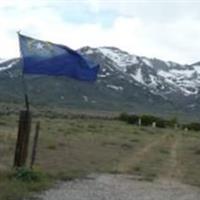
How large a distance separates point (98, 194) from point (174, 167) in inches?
419

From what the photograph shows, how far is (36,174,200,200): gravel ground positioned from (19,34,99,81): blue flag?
113 inches

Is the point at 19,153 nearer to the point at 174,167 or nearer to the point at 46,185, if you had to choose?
the point at 46,185

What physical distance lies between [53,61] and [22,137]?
2.18 metres

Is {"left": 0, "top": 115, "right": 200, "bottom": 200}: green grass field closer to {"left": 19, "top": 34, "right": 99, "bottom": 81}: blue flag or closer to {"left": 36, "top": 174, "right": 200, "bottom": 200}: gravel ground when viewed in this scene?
{"left": 36, "top": 174, "right": 200, "bottom": 200}: gravel ground

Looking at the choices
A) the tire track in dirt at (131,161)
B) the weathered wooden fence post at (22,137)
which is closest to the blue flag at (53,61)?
the weathered wooden fence post at (22,137)

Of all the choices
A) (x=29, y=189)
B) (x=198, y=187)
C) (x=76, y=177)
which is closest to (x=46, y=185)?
(x=29, y=189)

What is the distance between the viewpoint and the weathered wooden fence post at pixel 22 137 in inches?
835

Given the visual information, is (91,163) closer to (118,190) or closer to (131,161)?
(131,161)

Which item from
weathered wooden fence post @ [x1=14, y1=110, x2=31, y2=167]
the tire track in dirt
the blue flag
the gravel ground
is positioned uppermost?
the blue flag

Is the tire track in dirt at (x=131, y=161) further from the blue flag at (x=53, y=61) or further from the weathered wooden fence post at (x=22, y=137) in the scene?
the blue flag at (x=53, y=61)

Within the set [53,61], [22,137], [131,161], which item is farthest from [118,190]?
[131,161]

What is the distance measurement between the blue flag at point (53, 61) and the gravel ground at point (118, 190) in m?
2.88

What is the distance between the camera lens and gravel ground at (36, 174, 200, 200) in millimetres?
18441

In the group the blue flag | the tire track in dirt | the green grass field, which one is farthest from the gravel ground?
the tire track in dirt
